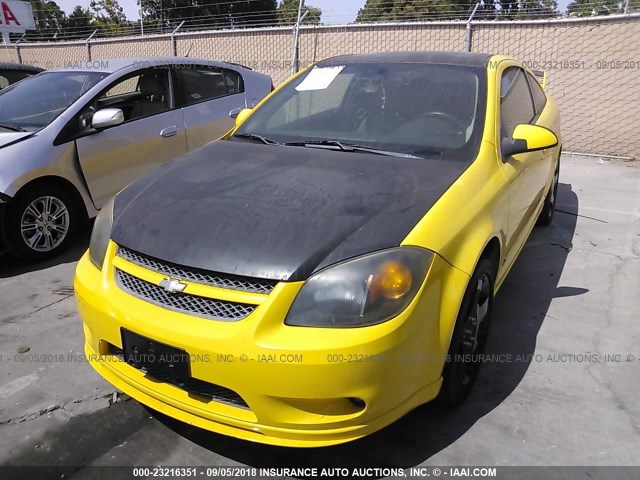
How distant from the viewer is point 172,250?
6.50 ft

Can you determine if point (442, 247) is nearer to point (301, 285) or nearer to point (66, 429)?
point (301, 285)

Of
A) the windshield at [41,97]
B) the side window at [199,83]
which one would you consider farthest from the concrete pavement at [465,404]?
the side window at [199,83]

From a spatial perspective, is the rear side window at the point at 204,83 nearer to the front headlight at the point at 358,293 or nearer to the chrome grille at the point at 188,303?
the chrome grille at the point at 188,303

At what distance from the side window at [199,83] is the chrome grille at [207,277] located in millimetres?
3473


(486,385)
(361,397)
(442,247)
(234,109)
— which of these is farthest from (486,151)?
(234,109)

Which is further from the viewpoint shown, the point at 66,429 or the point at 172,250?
the point at 66,429

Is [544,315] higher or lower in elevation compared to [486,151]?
lower

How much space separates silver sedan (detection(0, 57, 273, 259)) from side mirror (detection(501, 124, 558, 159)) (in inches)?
121

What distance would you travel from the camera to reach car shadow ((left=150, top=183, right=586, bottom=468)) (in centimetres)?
217

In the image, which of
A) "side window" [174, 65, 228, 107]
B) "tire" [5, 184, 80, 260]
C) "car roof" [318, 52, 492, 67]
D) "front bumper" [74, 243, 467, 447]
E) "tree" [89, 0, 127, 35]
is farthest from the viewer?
"tree" [89, 0, 127, 35]

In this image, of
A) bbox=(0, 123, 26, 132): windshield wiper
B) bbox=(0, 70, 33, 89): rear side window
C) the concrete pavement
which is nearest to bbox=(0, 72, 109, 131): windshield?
bbox=(0, 123, 26, 132): windshield wiper

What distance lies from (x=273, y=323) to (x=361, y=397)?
395 millimetres

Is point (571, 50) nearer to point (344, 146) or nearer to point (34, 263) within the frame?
point (344, 146)

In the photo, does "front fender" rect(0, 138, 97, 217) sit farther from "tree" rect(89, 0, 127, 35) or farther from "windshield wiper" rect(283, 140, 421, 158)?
"tree" rect(89, 0, 127, 35)
